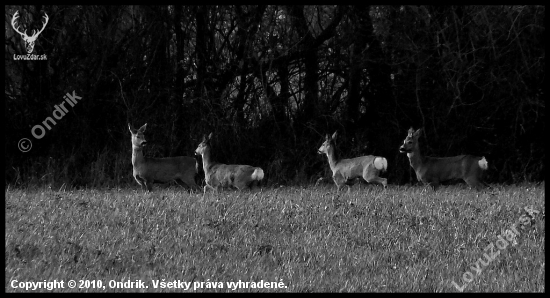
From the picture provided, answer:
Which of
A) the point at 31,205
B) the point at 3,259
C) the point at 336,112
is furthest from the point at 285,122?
the point at 3,259

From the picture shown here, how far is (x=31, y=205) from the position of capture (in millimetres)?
9273

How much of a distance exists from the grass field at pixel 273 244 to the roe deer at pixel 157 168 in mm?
2782

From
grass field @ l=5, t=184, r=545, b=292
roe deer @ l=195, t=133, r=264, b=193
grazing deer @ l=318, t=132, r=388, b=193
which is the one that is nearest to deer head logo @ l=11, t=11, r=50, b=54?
roe deer @ l=195, t=133, r=264, b=193

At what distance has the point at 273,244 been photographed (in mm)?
7711

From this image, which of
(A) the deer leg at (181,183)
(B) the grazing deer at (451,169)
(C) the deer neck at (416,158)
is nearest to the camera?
(A) the deer leg at (181,183)

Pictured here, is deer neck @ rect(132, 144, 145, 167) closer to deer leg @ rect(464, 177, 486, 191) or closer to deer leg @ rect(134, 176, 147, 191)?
deer leg @ rect(134, 176, 147, 191)

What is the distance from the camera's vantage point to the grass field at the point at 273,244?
6383mm

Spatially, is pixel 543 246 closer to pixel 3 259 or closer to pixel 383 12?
pixel 3 259

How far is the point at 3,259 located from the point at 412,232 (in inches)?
153

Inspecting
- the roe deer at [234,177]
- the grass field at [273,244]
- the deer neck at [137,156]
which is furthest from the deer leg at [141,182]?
the grass field at [273,244]

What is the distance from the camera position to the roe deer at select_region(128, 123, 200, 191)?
13344mm

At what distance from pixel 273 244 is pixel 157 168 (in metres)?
5.93

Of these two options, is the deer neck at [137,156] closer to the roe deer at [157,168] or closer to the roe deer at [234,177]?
the roe deer at [157,168]

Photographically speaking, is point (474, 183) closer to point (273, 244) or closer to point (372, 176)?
point (372, 176)
